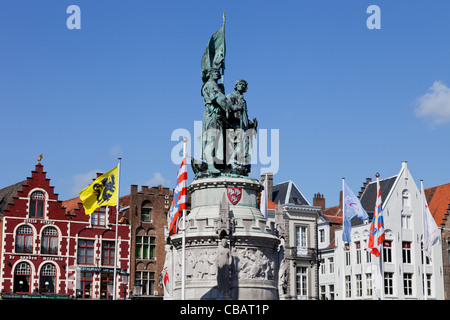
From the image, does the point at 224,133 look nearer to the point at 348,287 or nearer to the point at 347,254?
the point at 347,254

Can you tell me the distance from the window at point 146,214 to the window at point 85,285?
6.90 metres

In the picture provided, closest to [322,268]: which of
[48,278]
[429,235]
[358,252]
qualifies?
[358,252]

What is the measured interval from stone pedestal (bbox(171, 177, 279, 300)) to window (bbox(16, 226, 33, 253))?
30.1 metres

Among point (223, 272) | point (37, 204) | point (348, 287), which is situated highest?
point (37, 204)

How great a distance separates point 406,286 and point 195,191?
36.7 meters

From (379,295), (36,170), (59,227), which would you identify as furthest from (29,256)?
(379,295)

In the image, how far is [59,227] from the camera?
5744 centimetres

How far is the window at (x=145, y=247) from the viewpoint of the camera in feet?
201

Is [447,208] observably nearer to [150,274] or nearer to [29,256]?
[150,274]

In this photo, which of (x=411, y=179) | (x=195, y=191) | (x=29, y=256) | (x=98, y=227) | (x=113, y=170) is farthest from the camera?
(x=411, y=179)

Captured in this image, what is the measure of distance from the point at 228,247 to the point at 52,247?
3330 centimetres

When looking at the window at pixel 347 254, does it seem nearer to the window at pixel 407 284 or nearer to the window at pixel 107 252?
the window at pixel 407 284

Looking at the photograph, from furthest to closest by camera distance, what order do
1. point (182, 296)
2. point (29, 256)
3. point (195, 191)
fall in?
point (29, 256) → point (195, 191) → point (182, 296)

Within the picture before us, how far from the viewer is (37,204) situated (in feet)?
187
